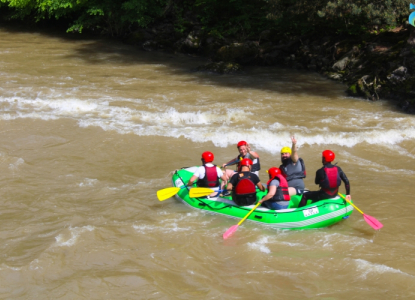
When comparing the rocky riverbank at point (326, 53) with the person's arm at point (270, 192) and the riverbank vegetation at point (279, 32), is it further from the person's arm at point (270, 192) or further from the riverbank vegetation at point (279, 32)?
the person's arm at point (270, 192)

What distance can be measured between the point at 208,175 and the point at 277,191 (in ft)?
4.09

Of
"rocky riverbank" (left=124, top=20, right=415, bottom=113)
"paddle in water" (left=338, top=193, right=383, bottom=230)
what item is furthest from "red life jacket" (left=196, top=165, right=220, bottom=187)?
"rocky riverbank" (left=124, top=20, right=415, bottom=113)

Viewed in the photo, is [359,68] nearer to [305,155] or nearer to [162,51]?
[305,155]

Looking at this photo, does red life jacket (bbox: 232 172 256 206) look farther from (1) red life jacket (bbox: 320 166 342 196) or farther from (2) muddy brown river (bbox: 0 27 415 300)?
(1) red life jacket (bbox: 320 166 342 196)

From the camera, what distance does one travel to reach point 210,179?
744 cm

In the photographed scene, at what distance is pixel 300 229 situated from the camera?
6691mm

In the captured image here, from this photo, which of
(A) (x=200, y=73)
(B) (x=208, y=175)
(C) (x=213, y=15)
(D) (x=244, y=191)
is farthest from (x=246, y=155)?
(C) (x=213, y=15)

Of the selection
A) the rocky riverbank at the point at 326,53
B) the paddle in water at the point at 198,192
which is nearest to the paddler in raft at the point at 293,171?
the paddle in water at the point at 198,192

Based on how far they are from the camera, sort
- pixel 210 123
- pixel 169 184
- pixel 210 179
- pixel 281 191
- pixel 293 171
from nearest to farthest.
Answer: pixel 281 191 → pixel 293 171 → pixel 210 179 → pixel 169 184 → pixel 210 123

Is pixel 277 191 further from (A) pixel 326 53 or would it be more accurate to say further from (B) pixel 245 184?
(A) pixel 326 53

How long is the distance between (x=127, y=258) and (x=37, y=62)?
12.7 metres

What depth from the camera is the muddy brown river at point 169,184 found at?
5.43 m

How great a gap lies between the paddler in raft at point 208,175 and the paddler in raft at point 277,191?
975 mm

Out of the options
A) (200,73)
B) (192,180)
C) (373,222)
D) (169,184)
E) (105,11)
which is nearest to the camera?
(373,222)
